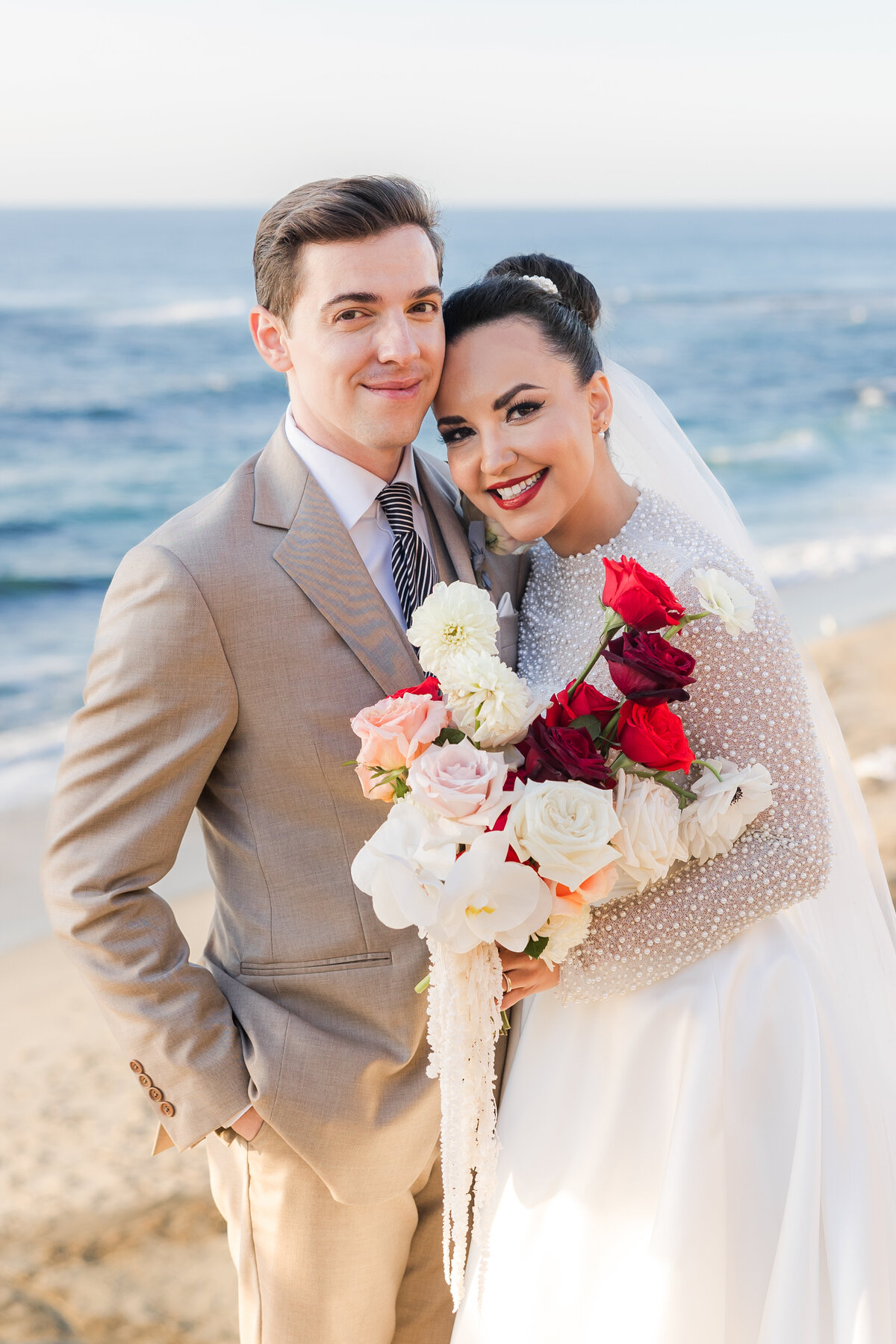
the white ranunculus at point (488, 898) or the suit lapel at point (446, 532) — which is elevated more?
the suit lapel at point (446, 532)

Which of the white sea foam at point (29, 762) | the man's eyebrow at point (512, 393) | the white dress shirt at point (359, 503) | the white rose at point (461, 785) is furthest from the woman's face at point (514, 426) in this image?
the white sea foam at point (29, 762)

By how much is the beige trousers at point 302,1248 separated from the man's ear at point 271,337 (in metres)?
1.69

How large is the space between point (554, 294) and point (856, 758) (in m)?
4.92

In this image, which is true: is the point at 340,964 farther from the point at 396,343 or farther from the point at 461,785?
the point at 396,343

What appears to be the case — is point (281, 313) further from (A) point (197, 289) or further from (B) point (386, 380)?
(A) point (197, 289)

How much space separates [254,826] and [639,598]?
0.96 metres

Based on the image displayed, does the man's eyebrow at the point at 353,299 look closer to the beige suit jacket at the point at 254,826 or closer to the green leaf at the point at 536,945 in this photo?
the beige suit jacket at the point at 254,826

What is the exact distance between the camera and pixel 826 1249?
7.12 ft

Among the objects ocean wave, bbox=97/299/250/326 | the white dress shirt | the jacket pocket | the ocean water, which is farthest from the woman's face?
ocean wave, bbox=97/299/250/326

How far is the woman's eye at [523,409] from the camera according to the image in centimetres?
246

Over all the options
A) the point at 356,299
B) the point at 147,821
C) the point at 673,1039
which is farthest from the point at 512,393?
the point at 673,1039

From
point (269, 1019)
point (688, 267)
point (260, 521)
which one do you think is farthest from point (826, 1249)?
point (688, 267)

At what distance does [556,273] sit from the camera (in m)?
2.66

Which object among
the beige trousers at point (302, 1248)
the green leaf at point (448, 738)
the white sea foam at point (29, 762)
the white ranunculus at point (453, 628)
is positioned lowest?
the white sea foam at point (29, 762)
